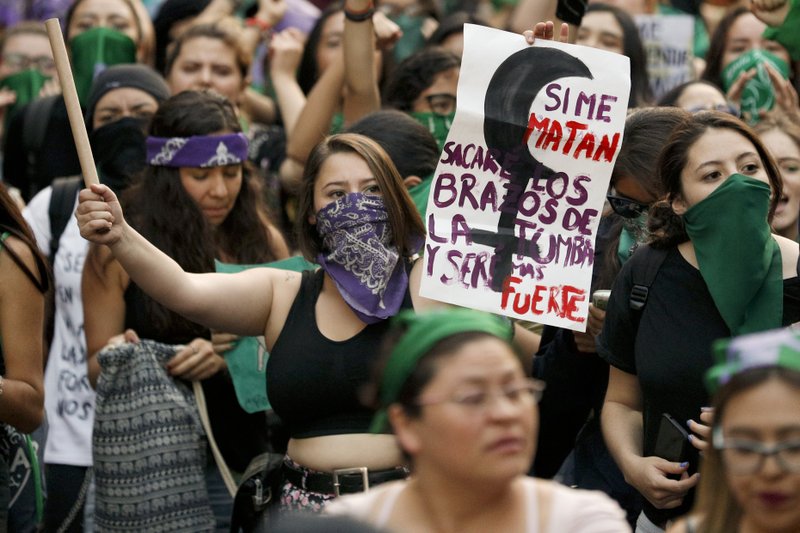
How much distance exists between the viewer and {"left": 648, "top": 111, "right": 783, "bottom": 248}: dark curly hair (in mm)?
4340

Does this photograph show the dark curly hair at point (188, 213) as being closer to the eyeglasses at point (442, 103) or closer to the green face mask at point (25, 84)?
the eyeglasses at point (442, 103)

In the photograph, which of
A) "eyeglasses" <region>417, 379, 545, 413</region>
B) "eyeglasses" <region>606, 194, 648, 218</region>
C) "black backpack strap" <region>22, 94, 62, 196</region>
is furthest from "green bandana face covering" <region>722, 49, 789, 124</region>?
"eyeglasses" <region>417, 379, 545, 413</region>

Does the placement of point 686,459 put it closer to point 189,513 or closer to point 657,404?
point 657,404

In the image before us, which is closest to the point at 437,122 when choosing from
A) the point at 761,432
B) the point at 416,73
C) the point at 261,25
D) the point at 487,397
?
the point at 416,73

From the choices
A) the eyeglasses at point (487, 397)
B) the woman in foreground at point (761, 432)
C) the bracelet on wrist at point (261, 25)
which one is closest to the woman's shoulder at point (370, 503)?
the eyeglasses at point (487, 397)

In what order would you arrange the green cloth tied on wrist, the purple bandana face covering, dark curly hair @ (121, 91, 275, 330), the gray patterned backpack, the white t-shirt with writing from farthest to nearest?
the green cloth tied on wrist < the white t-shirt with writing < dark curly hair @ (121, 91, 275, 330) < the gray patterned backpack < the purple bandana face covering

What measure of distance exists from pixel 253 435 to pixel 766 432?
293 centimetres

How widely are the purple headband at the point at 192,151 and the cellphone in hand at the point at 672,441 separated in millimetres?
2307

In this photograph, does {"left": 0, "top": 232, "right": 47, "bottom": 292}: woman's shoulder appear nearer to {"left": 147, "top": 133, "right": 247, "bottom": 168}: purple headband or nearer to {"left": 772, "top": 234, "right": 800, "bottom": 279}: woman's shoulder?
{"left": 147, "top": 133, "right": 247, "bottom": 168}: purple headband

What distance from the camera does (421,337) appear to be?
3.01m

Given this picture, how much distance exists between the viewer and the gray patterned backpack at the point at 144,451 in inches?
197

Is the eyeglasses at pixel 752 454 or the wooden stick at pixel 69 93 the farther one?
the wooden stick at pixel 69 93

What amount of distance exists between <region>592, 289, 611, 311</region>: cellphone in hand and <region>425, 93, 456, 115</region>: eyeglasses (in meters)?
1.94

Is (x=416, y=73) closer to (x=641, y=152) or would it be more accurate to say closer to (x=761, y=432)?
(x=641, y=152)
